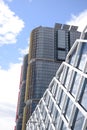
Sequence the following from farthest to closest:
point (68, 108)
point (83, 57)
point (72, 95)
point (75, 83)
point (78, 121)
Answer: point (68, 108) → point (75, 83) → point (72, 95) → point (83, 57) → point (78, 121)

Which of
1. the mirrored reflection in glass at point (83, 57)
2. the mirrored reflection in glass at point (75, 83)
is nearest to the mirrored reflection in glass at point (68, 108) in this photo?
the mirrored reflection in glass at point (75, 83)

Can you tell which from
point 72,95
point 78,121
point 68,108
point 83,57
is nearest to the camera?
point 78,121

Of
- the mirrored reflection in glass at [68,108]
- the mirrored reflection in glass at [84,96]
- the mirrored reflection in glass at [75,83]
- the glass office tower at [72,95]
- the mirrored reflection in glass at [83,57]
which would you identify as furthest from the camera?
the mirrored reflection in glass at [68,108]

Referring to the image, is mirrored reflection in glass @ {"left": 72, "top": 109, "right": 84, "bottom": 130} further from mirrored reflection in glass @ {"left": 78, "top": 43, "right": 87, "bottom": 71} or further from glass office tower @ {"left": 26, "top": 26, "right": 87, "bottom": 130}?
mirrored reflection in glass @ {"left": 78, "top": 43, "right": 87, "bottom": 71}

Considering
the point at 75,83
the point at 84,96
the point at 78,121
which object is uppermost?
the point at 75,83

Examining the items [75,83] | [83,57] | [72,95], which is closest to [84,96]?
[72,95]

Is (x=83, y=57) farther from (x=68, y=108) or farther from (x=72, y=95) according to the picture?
(x=68, y=108)

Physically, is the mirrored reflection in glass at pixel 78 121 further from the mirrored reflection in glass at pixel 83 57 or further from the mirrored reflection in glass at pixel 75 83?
the mirrored reflection in glass at pixel 83 57

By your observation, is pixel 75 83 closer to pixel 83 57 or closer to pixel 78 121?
pixel 83 57

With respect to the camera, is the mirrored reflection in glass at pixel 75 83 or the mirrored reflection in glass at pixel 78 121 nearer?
the mirrored reflection in glass at pixel 78 121

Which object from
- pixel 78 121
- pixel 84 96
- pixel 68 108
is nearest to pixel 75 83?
pixel 68 108

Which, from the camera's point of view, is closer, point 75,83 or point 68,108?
point 75,83

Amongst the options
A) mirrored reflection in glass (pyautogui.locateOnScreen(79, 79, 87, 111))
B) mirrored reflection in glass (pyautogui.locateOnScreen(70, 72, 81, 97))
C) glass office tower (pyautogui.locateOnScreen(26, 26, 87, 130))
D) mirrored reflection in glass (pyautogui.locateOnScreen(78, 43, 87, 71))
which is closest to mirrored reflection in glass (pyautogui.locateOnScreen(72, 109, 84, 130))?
glass office tower (pyautogui.locateOnScreen(26, 26, 87, 130))

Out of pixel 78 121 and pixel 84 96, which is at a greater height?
pixel 84 96
